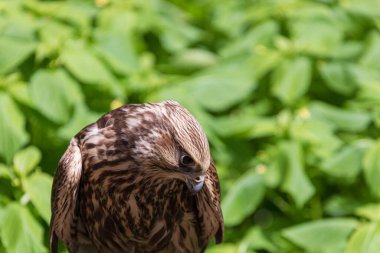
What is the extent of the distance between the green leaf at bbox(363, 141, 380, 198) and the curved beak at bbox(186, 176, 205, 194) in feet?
6.05

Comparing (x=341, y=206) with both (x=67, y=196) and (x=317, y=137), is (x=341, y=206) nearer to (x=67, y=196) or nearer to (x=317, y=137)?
(x=317, y=137)

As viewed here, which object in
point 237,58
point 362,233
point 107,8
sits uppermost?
point 107,8

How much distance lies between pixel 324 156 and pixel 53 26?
1.60 metres

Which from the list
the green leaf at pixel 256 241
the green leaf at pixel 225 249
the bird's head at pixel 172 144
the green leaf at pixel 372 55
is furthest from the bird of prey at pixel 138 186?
the green leaf at pixel 372 55

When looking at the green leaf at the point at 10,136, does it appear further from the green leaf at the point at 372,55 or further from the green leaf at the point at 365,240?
the green leaf at the point at 372,55

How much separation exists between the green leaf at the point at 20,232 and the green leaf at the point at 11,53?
0.85m

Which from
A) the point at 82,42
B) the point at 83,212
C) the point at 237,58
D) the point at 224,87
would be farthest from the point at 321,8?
the point at 83,212

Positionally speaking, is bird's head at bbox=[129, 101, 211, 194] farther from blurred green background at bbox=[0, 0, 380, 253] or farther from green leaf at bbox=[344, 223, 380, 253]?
green leaf at bbox=[344, 223, 380, 253]

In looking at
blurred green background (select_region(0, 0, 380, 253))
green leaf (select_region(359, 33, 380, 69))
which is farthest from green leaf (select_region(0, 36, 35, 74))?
green leaf (select_region(359, 33, 380, 69))

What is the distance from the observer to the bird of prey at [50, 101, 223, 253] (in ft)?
14.0

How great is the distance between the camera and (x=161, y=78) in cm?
667

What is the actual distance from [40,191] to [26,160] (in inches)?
8.0

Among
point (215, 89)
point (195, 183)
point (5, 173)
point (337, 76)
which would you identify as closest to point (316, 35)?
point (337, 76)

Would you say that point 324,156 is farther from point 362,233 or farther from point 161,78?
point 161,78
